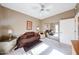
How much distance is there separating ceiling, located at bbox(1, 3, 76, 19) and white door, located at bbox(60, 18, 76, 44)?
224mm

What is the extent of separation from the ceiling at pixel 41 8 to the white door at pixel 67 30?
22 cm

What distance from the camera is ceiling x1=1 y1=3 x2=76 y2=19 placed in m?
1.86

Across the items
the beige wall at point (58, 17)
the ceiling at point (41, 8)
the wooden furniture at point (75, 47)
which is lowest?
the wooden furniture at point (75, 47)

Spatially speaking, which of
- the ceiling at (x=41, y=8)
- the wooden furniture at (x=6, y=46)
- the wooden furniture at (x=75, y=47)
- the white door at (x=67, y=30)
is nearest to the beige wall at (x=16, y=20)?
the ceiling at (x=41, y=8)

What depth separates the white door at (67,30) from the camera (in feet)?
6.12

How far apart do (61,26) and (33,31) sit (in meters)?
0.54

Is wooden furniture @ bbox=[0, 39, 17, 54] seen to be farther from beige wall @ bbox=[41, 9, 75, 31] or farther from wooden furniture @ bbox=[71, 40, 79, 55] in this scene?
wooden furniture @ bbox=[71, 40, 79, 55]

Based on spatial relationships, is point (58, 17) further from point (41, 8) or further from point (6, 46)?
point (6, 46)

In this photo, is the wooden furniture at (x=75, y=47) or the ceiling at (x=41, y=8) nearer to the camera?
the wooden furniture at (x=75, y=47)

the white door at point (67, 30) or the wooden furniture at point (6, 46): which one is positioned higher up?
the white door at point (67, 30)

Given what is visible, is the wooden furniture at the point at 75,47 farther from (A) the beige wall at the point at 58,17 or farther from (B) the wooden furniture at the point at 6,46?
(B) the wooden furniture at the point at 6,46

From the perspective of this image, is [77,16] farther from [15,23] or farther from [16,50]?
[16,50]

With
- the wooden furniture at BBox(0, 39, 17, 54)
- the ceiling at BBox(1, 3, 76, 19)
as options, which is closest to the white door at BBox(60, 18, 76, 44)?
the ceiling at BBox(1, 3, 76, 19)

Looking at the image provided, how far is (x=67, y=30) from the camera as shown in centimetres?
192
